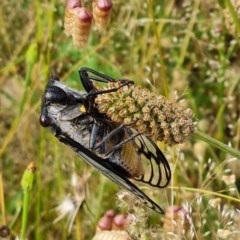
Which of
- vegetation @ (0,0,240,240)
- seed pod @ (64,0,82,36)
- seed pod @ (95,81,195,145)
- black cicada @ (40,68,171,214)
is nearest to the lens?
seed pod @ (95,81,195,145)

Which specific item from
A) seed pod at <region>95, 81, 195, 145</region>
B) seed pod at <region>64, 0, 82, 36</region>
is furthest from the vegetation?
seed pod at <region>95, 81, 195, 145</region>

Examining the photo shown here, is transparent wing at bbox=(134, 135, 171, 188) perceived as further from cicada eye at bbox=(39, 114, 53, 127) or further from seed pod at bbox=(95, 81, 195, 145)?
seed pod at bbox=(95, 81, 195, 145)

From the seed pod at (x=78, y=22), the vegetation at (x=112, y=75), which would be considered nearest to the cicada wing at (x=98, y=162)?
the seed pod at (x=78, y=22)

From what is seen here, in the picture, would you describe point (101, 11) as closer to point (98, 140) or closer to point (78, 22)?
point (78, 22)

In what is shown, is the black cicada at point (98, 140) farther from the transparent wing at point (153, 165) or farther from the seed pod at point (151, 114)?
the seed pod at point (151, 114)

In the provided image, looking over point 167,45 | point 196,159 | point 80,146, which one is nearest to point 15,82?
point 167,45

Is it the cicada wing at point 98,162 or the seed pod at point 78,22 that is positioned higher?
the seed pod at point 78,22

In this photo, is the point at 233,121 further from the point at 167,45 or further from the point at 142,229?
the point at 142,229
